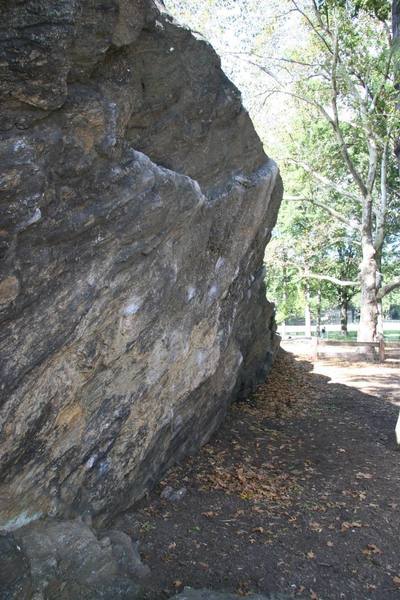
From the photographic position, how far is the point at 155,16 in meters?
4.99

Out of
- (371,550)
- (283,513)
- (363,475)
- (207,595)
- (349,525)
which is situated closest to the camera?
(207,595)

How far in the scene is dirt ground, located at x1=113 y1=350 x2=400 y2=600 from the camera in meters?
5.05

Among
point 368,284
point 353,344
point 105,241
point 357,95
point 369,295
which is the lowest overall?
point 353,344

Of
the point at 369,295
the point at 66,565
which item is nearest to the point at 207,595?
the point at 66,565

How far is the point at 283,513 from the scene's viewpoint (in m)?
6.26

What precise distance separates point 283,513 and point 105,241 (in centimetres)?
403

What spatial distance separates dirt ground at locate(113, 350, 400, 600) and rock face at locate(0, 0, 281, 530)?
2.13ft

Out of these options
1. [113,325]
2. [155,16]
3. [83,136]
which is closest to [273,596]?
[113,325]

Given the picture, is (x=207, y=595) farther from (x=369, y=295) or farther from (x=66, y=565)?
(x=369, y=295)

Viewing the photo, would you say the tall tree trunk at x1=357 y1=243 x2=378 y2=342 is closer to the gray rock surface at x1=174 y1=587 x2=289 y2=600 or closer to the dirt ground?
the dirt ground

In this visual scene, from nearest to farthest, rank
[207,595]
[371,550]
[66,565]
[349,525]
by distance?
[66,565] < [207,595] < [371,550] < [349,525]

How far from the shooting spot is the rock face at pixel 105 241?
368cm

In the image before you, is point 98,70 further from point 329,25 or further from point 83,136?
point 329,25

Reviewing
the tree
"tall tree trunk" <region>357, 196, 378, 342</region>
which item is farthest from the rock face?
"tall tree trunk" <region>357, 196, 378, 342</region>
